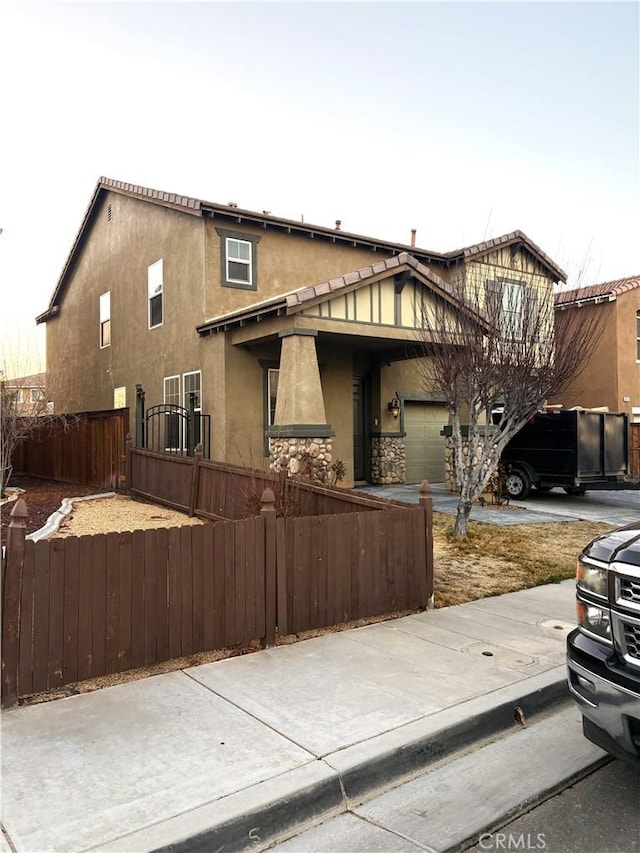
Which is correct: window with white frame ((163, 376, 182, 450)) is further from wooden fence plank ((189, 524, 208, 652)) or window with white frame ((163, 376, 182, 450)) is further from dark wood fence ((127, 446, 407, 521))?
wooden fence plank ((189, 524, 208, 652))

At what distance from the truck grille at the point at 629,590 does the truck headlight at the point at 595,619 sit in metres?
0.15

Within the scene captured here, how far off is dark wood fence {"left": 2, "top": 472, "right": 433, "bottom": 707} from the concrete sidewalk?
25 centimetres

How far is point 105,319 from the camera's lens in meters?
21.1

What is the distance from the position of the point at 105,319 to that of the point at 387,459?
10964 millimetres

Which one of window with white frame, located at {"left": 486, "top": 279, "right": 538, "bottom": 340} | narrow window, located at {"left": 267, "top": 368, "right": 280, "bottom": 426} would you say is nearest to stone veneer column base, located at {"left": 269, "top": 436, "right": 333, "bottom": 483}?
narrow window, located at {"left": 267, "top": 368, "right": 280, "bottom": 426}

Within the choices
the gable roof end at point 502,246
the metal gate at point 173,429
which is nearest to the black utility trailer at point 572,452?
the gable roof end at point 502,246

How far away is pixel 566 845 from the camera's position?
2.90m

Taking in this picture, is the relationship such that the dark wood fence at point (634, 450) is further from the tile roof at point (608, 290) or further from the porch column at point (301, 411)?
the porch column at point (301, 411)

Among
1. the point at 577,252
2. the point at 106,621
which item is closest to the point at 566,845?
the point at 106,621

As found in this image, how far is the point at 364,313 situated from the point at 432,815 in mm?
10775

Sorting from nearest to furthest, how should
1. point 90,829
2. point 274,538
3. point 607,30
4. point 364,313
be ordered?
point 90,829 → point 274,538 → point 607,30 → point 364,313

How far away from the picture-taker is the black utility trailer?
14.3 meters

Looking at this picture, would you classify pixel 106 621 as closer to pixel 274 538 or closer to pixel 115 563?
pixel 115 563

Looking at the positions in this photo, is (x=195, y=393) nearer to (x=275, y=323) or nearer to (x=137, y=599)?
(x=275, y=323)
